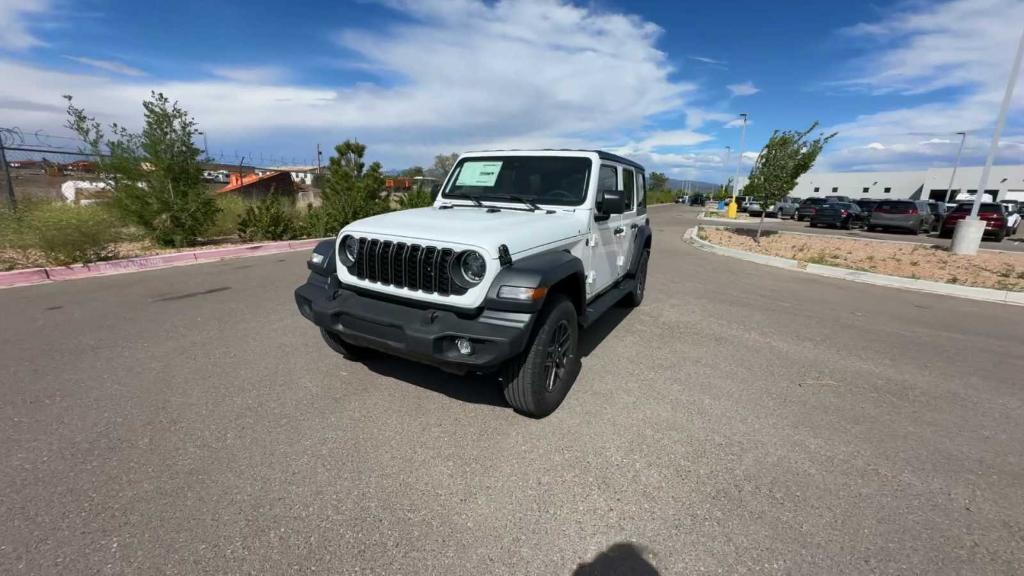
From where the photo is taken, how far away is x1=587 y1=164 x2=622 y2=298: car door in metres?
3.80

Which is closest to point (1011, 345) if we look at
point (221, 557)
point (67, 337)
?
point (221, 557)

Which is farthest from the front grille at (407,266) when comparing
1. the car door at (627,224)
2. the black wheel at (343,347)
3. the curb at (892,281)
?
the curb at (892,281)

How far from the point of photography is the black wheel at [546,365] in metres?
2.79

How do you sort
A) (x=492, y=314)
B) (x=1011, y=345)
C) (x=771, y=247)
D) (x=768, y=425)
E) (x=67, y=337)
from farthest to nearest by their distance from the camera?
1. (x=771, y=247)
2. (x=1011, y=345)
3. (x=67, y=337)
4. (x=768, y=425)
5. (x=492, y=314)

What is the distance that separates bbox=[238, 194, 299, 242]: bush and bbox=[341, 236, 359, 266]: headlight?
30.4ft

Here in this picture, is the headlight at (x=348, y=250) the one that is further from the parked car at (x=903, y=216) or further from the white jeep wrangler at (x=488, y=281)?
the parked car at (x=903, y=216)

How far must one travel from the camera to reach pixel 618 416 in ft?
10.2

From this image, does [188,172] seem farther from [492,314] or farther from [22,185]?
[492,314]

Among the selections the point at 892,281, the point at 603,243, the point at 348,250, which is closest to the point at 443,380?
the point at 348,250

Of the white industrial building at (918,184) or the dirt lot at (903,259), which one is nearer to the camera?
the dirt lot at (903,259)

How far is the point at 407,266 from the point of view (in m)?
2.83

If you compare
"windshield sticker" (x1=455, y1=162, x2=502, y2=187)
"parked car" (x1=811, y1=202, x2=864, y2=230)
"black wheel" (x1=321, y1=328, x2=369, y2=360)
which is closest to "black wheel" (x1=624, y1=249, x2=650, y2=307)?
"windshield sticker" (x1=455, y1=162, x2=502, y2=187)

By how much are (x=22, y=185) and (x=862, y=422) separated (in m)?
15.0

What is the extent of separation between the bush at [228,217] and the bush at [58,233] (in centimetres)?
303
